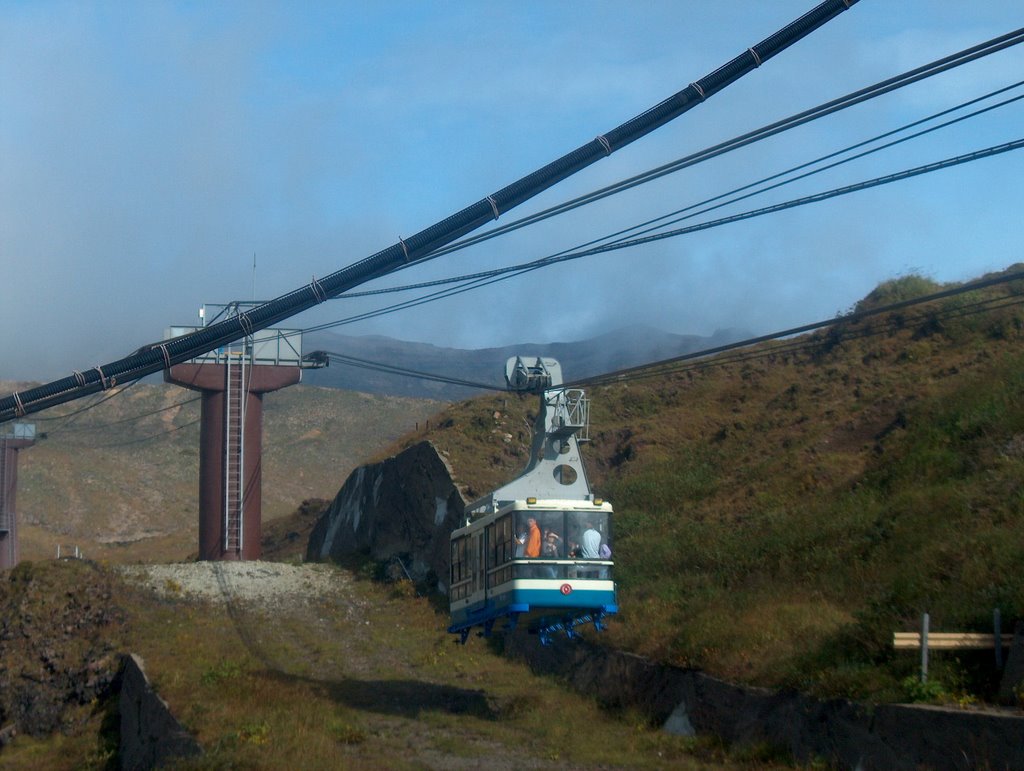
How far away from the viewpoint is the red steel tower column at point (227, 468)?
1778 inches

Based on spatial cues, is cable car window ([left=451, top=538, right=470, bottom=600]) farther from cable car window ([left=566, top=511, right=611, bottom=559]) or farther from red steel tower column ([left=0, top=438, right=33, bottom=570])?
red steel tower column ([left=0, top=438, right=33, bottom=570])

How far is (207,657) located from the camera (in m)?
26.6

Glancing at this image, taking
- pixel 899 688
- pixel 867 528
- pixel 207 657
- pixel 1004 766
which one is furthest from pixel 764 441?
pixel 1004 766

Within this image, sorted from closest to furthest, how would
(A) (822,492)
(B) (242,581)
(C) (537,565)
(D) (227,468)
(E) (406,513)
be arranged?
1. (C) (537,565)
2. (A) (822,492)
3. (B) (242,581)
4. (E) (406,513)
5. (D) (227,468)

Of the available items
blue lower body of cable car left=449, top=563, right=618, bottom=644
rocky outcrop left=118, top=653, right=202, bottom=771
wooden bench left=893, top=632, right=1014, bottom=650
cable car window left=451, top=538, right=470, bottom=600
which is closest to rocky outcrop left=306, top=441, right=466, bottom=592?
rocky outcrop left=118, top=653, right=202, bottom=771

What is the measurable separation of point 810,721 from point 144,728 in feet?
48.3

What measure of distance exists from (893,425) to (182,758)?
2084cm

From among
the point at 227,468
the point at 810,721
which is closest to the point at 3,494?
the point at 227,468

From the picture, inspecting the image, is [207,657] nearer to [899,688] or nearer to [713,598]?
[713,598]

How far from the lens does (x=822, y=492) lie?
28.4 metres

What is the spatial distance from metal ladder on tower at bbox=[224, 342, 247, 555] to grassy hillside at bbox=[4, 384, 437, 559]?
713 inches

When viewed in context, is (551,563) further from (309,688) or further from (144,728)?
(144,728)

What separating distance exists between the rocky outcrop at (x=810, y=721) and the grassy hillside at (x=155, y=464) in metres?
46.5

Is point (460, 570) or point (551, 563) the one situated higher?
point (551, 563)
